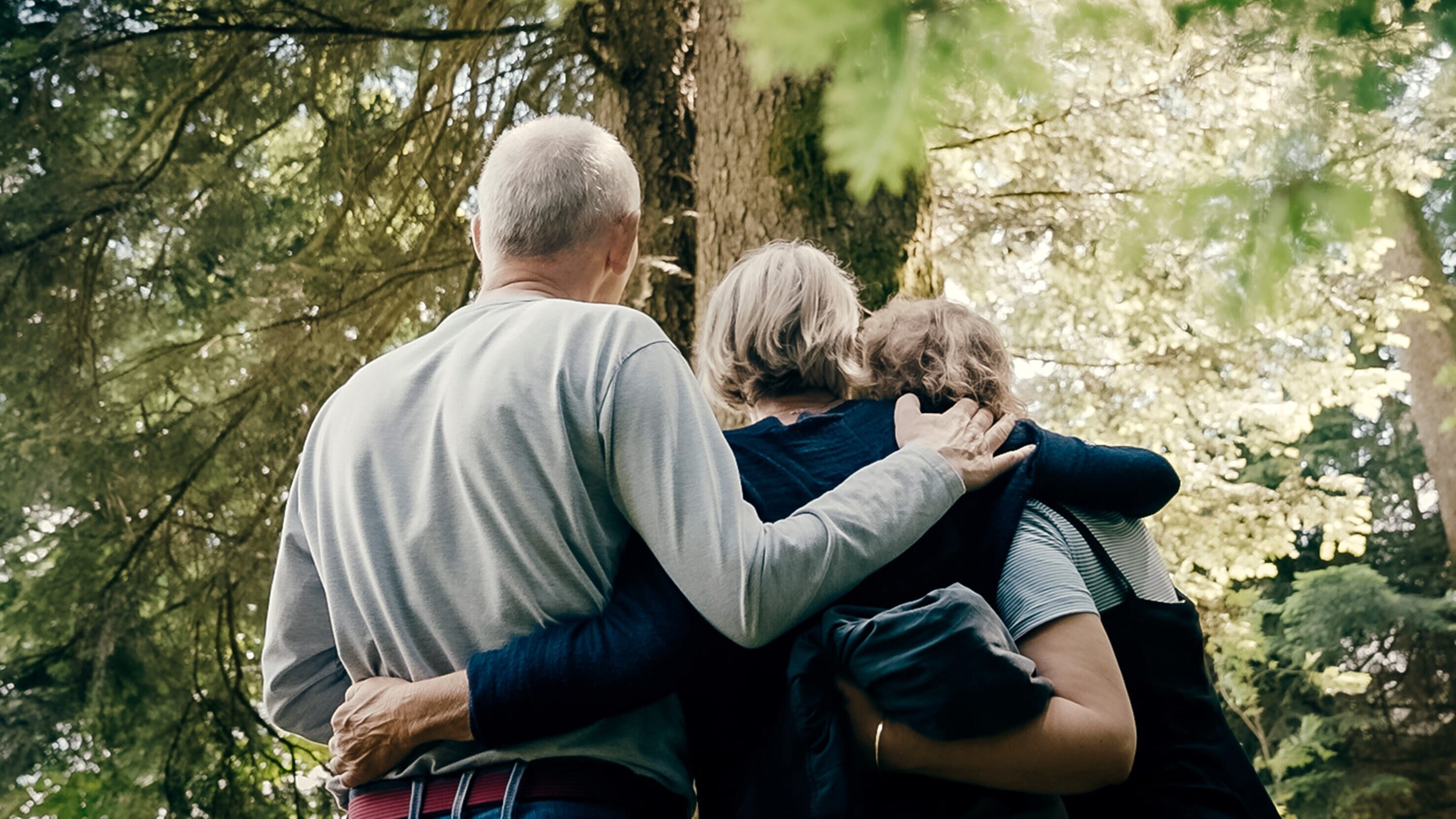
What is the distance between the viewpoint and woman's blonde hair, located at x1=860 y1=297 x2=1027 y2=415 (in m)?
1.99

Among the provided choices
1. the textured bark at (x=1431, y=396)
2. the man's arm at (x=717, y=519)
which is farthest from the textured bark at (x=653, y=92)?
the textured bark at (x=1431, y=396)

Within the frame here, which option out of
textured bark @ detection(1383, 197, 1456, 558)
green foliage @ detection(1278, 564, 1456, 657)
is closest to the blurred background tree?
textured bark @ detection(1383, 197, 1456, 558)

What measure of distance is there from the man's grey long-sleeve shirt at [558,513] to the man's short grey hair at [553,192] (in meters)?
0.17

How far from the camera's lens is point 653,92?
4.60 metres

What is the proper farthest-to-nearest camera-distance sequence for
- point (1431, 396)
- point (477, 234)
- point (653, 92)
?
1. point (1431, 396)
2. point (653, 92)
3. point (477, 234)

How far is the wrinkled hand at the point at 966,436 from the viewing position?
174 cm

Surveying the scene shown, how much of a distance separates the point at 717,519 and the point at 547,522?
0.25 metres

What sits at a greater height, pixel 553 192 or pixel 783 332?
pixel 553 192

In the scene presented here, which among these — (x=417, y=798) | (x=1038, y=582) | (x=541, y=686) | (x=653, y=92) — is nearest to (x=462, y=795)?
(x=417, y=798)

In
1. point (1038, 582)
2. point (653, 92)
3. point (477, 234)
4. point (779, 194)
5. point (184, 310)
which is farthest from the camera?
point (184, 310)

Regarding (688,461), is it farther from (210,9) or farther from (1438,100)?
(210,9)

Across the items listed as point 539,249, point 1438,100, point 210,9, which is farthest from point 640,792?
→ point 210,9

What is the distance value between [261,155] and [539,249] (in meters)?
3.86

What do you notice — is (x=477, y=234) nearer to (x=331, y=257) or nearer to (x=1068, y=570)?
(x=1068, y=570)
